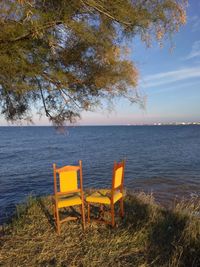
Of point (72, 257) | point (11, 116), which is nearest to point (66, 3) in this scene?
point (11, 116)

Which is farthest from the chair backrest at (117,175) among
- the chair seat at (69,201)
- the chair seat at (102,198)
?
the chair seat at (69,201)

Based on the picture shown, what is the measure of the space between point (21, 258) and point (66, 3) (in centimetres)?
337

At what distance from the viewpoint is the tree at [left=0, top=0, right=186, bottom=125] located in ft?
11.2

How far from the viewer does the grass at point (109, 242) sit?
3861 millimetres

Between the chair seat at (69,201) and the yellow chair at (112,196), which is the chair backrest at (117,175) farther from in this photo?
the chair seat at (69,201)

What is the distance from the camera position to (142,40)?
3.79 m

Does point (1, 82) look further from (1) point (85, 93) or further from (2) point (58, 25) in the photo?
(1) point (85, 93)

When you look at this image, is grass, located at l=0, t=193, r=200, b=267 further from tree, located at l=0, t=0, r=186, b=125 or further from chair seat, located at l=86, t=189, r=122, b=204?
tree, located at l=0, t=0, r=186, b=125

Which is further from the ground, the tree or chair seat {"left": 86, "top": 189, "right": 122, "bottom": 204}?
the tree

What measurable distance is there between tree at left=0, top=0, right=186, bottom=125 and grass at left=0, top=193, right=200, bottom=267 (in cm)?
190

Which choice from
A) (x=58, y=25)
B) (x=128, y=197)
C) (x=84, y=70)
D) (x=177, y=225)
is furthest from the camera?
(x=128, y=197)

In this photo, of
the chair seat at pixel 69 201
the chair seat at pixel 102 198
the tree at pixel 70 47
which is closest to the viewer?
the tree at pixel 70 47

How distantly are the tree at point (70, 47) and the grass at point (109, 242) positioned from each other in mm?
1904

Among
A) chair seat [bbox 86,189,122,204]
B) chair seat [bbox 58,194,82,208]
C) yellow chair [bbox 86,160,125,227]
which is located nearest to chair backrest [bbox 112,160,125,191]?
yellow chair [bbox 86,160,125,227]
